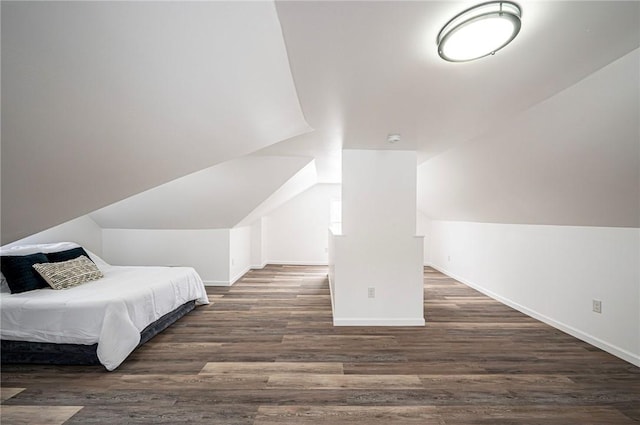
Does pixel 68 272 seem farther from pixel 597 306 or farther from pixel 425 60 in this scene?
pixel 597 306

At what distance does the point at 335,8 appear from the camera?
1.06 metres

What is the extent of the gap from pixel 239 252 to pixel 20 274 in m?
3.27

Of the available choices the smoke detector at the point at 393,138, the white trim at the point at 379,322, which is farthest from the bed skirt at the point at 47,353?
the smoke detector at the point at 393,138

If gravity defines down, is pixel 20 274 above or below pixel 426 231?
below

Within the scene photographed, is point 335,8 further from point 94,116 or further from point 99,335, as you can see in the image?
point 99,335

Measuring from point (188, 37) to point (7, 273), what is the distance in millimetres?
3235

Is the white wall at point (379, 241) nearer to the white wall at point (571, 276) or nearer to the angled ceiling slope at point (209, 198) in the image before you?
the angled ceiling slope at point (209, 198)

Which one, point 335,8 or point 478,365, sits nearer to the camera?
point 335,8

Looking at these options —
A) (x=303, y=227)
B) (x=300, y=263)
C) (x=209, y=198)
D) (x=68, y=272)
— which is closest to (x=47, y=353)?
(x=68, y=272)

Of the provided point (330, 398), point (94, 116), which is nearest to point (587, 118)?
point (330, 398)

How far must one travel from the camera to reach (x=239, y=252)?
5.69 metres

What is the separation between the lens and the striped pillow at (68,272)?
276 centimetres

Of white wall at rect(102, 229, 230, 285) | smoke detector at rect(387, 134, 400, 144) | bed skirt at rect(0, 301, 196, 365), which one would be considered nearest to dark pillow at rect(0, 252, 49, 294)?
bed skirt at rect(0, 301, 196, 365)

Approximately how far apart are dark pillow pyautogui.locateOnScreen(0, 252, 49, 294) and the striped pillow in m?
0.07
